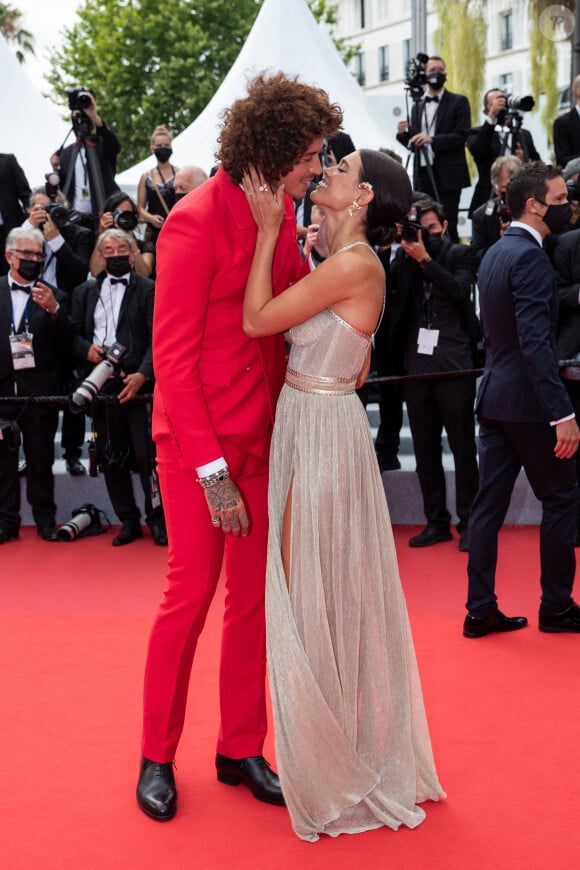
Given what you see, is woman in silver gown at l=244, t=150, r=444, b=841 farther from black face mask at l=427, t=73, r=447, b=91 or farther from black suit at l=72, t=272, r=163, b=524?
black face mask at l=427, t=73, r=447, b=91

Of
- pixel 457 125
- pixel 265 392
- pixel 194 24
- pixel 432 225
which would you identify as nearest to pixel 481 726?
pixel 265 392

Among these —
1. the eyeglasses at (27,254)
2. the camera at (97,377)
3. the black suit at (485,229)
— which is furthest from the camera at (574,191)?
the eyeglasses at (27,254)

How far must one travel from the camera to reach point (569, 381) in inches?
225

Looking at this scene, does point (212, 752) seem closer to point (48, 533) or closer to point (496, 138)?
point (48, 533)

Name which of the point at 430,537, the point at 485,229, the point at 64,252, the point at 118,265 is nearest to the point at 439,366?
the point at 430,537

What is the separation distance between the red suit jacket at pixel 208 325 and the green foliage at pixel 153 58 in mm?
27109

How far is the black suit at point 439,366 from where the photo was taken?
5.88m

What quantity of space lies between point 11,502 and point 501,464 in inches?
132

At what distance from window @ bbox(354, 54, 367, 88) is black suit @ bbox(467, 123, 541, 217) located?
36.7 metres

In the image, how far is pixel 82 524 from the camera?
6453mm

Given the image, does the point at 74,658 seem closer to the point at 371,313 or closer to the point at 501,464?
the point at 501,464

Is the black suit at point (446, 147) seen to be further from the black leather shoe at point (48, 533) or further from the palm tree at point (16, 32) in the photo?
the palm tree at point (16, 32)

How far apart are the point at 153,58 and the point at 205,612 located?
29353 mm

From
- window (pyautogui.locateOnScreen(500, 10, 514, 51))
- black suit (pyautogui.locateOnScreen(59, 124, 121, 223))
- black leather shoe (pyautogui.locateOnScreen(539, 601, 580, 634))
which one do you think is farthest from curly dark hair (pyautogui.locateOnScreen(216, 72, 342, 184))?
window (pyautogui.locateOnScreen(500, 10, 514, 51))
